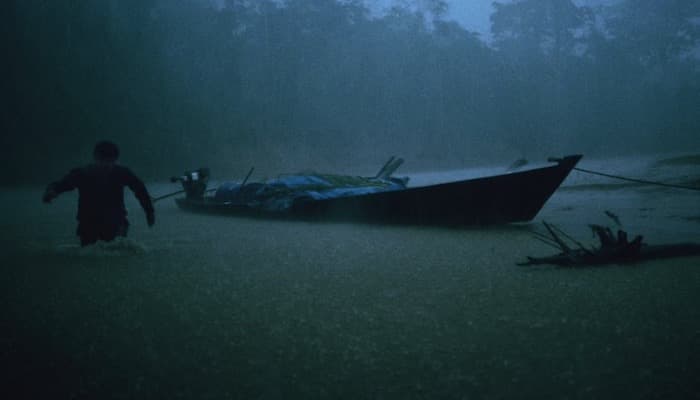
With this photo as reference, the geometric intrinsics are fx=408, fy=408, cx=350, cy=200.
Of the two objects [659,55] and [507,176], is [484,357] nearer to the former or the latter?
[507,176]

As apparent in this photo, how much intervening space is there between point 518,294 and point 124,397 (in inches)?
68.5

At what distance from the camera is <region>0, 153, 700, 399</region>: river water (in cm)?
124

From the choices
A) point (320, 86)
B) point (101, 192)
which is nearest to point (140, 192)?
point (101, 192)

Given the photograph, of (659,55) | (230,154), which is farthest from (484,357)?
(659,55)

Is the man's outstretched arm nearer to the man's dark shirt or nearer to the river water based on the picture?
the man's dark shirt

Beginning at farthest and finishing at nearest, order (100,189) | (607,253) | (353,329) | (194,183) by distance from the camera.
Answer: (194,183), (100,189), (607,253), (353,329)

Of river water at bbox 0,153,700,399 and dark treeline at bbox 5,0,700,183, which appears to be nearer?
river water at bbox 0,153,700,399

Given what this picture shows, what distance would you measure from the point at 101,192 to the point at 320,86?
29080 mm

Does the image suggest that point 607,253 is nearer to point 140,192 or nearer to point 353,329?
point 353,329

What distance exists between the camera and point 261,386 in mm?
1234

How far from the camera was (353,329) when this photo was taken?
5.49 ft

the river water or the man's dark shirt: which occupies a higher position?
the man's dark shirt

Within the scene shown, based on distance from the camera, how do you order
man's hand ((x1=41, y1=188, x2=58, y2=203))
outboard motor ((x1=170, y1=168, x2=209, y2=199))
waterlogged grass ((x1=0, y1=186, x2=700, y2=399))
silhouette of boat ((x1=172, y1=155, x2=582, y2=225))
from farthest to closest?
outboard motor ((x1=170, y1=168, x2=209, y2=199)) < silhouette of boat ((x1=172, y1=155, x2=582, y2=225)) < man's hand ((x1=41, y1=188, x2=58, y2=203)) < waterlogged grass ((x1=0, y1=186, x2=700, y2=399))

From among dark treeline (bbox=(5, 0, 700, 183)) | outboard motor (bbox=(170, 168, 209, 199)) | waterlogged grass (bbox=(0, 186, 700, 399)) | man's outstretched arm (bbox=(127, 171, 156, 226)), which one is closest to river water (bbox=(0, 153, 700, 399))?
waterlogged grass (bbox=(0, 186, 700, 399))
